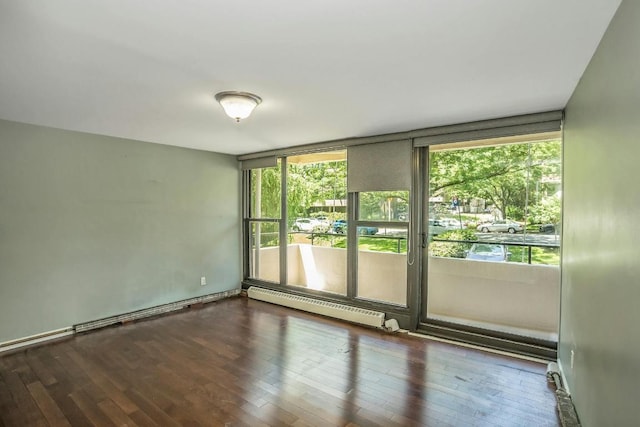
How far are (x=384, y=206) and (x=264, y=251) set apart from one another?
92.4 inches

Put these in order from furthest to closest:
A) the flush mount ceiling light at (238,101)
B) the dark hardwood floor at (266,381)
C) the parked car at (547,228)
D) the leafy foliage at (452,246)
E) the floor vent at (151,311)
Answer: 1. the floor vent at (151,311)
2. the leafy foliage at (452,246)
3. the parked car at (547,228)
4. the flush mount ceiling light at (238,101)
5. the dark hardwood floor at (266,381)

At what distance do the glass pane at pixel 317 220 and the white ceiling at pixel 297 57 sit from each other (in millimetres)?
1499

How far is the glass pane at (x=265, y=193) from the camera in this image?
17.6ft

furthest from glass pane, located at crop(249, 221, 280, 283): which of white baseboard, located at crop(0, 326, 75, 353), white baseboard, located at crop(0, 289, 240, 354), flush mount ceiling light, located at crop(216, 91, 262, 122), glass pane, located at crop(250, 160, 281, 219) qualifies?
flush mount ceiling light, located at crop(216, 91, 262, 122)

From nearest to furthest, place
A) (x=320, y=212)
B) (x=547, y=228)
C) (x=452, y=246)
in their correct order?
(x=547, y=228) → (x=452, y=246) → (x=320, y=212)

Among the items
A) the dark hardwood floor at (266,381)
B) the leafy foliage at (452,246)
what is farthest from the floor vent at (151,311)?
the leafy foliage at (452,246)

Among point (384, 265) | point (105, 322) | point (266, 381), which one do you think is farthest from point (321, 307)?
point (105, 322)

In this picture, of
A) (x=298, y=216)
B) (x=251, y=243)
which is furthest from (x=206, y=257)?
(x=298, y=216)

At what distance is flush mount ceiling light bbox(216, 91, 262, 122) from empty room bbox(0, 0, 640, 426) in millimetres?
19

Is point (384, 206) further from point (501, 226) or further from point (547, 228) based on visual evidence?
point (547, 228)

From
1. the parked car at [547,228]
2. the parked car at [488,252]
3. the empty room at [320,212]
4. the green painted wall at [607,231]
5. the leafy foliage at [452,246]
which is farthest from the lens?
the leafy foliage at [452,246]

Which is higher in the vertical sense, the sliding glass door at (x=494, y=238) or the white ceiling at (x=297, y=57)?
the white ceiling at (x=297, y=57)

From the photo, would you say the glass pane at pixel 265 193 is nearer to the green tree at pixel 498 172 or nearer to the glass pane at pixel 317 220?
the glass pane at pixel 317 220

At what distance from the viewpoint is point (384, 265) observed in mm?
4340
